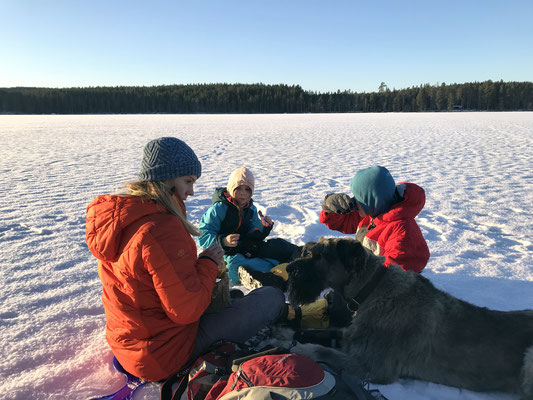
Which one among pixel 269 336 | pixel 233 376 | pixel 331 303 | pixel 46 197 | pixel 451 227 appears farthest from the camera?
pixel 46 197

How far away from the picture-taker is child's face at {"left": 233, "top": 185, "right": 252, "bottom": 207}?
4242 millimetres

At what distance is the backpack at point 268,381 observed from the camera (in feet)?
6.01

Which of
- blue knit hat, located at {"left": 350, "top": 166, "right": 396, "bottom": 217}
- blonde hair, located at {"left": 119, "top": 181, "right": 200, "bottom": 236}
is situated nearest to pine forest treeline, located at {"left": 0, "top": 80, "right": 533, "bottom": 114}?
blue knit hat, located at {"left": 350, "top": 166, "right": 396, "bottom": 217}

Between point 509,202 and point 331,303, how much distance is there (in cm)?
585

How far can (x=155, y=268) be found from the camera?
2.05 metres

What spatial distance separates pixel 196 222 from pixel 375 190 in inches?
142

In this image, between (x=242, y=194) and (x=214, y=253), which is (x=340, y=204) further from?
(x=214, y=253)

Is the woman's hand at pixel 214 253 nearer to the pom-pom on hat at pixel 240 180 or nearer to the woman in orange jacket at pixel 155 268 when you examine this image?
the woman in orange jacket at pixel 155 268

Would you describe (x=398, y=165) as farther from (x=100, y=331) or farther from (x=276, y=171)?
(x=100, y=331)

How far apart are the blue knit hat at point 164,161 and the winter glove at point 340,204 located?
6.90 ft

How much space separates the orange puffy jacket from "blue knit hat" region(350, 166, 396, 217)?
1.90 meters

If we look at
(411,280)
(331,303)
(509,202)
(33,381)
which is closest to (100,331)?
Result: (33,381)

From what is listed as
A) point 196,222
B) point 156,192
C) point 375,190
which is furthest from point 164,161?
point 196,222

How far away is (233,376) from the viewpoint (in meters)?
2.04
